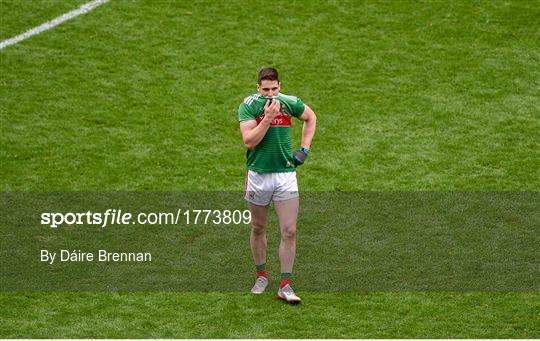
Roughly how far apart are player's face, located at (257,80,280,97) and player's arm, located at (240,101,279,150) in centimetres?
13

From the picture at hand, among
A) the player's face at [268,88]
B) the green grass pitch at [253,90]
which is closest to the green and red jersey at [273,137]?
the player's face at [268,88]

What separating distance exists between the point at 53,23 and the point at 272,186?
327 inches

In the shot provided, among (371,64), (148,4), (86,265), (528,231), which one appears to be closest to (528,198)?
(528,231)

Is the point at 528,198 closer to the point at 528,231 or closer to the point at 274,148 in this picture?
the point at 528,231

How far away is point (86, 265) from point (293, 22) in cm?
701

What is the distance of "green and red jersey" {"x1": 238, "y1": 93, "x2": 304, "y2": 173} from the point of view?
10.8m

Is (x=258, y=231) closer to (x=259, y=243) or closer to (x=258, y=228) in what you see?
(x=258, y=228)

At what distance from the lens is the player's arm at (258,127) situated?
34.2 feet

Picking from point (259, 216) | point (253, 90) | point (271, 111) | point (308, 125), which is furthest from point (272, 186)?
point (253, 90)

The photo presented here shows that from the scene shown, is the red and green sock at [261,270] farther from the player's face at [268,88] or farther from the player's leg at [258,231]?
the player's face at [268,88]

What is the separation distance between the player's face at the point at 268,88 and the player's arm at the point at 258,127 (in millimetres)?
128

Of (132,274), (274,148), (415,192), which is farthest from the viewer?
(415,192)

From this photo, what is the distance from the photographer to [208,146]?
1501 cm

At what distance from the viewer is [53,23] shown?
59.1ft
